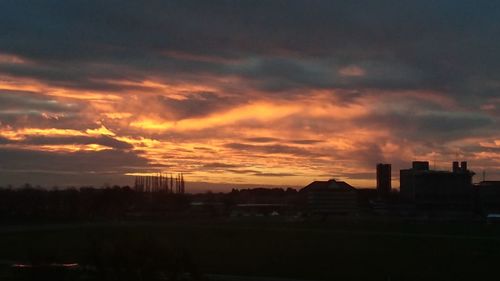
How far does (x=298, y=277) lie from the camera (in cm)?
3095

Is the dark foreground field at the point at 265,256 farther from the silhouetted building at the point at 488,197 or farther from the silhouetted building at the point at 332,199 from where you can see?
the silhouetted building at the point at 488,197

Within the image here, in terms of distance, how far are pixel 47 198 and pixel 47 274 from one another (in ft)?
356

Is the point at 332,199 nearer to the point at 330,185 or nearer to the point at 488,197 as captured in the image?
the point at 330,185

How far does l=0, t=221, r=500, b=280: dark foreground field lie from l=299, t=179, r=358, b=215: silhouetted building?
96.0 meters

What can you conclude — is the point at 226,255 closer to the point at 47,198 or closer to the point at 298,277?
the point at 298,277

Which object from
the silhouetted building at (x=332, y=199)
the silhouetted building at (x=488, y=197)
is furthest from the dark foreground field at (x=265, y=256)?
the silhouetted building at (x=488, y=197)

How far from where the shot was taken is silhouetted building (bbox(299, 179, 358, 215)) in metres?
157

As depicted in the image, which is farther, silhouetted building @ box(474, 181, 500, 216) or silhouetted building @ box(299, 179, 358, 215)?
silhouetted building @ box(474, 181, 500, 216)

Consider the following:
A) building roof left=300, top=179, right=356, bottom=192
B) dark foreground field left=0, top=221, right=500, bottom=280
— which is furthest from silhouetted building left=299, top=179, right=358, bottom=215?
dark foreground field left=0, top=221, right=500, bottom=280

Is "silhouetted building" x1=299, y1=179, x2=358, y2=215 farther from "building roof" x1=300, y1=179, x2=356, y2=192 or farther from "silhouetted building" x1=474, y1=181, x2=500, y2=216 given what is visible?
"silhouetted building" x1=474, y1=181, x2=500, y2=216

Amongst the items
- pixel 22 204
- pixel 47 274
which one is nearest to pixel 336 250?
pixel 47 274

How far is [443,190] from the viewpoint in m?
170

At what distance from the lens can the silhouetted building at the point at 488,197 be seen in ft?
544

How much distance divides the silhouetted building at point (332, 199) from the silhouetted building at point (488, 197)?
3027 centimetres
